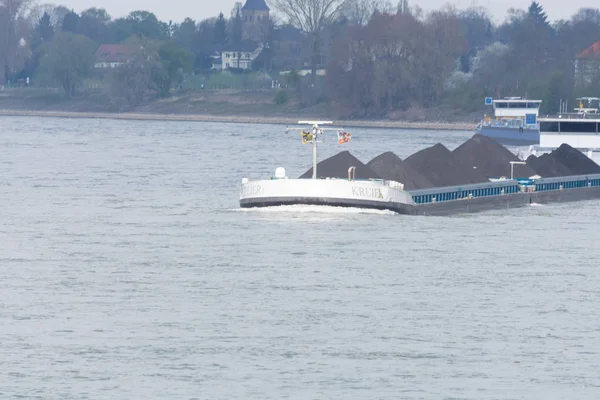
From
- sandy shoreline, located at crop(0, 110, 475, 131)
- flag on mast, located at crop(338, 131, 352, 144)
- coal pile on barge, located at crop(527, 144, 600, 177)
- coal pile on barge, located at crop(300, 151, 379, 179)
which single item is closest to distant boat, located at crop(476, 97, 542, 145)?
sandy shoreline, located at crop(0, 110, 475, 131)

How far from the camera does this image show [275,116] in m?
182

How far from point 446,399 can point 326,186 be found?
2621 centimetres

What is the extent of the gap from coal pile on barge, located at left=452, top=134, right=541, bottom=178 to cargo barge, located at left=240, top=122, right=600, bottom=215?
449cm

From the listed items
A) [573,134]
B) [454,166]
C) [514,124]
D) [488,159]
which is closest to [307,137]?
[454,166]

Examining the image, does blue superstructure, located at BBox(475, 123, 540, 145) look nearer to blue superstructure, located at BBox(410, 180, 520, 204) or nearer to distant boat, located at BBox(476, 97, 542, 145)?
distant boat, located at BBox(476, 97, 542, 145)

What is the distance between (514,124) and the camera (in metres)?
121

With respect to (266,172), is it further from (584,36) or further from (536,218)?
(584,36)

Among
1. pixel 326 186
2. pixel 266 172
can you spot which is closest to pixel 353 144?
pixel 266 172

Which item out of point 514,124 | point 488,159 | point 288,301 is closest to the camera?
point 288,301

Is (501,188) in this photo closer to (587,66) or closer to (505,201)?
(505,201)

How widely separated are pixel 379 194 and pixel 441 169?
1162cm

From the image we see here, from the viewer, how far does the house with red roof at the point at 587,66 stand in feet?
531

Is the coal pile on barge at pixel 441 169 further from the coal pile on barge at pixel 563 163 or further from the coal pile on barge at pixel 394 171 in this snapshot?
the coal pile on barge at pixel 563 163

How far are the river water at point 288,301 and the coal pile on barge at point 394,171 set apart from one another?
3330 millimetres
